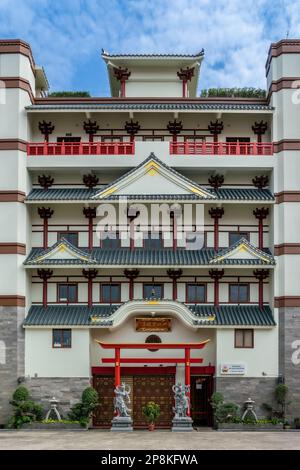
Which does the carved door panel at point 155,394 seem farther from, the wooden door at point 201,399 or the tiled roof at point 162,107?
the tiled roof at point 162,107

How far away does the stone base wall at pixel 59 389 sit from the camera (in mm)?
33188

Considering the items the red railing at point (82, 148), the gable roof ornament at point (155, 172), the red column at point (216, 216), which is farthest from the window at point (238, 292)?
the red railing at point (82, 148)

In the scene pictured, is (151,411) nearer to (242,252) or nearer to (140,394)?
(140,394)

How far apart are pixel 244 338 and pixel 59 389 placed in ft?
29.8

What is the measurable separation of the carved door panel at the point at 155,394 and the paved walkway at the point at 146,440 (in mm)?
2954

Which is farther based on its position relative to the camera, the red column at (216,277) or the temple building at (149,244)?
the red column at (216,277)

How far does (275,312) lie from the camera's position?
1337 inches

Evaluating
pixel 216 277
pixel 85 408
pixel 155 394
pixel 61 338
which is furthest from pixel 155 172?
pixel 85 408

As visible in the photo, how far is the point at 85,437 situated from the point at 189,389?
20.0 feet

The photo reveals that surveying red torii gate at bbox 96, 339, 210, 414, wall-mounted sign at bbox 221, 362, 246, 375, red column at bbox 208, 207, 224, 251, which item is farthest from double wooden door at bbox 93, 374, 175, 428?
red column at bbox 208, 207, 224, 251

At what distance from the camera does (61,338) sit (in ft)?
111

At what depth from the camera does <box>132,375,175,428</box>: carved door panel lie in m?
34.1

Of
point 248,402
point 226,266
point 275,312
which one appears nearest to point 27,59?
point 226,266

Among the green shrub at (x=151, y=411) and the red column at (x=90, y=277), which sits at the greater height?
the red column at (x=90, y=277)
